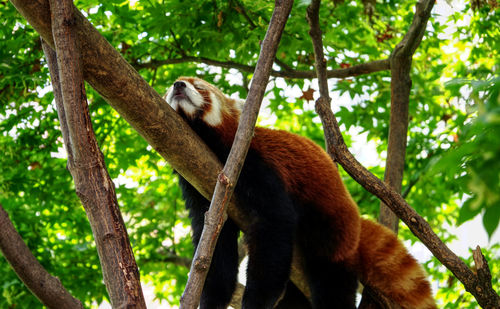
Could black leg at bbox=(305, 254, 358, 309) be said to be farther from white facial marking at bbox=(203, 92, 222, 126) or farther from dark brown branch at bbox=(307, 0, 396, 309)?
white facial marking at bbox=(203, 92, 222, 126)

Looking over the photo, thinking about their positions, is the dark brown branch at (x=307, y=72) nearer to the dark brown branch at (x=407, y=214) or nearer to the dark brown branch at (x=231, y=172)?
the dark brown branch at (x=407, y=214)

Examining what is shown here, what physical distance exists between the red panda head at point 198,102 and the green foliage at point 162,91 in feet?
2.24

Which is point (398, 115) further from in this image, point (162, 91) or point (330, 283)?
point (162, 91)

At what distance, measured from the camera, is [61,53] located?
193 centimetres

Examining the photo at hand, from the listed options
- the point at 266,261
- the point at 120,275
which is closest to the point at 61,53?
the point at 120,275

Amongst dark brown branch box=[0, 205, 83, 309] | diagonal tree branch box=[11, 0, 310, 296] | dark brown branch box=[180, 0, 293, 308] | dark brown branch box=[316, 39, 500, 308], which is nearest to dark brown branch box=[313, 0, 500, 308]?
dark brown branch box=[316, 39, 500, 308]

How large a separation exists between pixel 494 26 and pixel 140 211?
392 cm

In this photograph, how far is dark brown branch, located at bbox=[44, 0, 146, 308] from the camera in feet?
6.16

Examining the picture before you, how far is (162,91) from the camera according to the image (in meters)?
4.38

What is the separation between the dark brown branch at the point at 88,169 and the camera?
1878 millimetres

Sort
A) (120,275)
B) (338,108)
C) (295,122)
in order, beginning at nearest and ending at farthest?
(120,275), (338,108), (295,122)

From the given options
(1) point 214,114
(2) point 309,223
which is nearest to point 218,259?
(2) point 309,223

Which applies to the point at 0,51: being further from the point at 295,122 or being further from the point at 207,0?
the point at 295,122

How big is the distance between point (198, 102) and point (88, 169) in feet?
4.77
